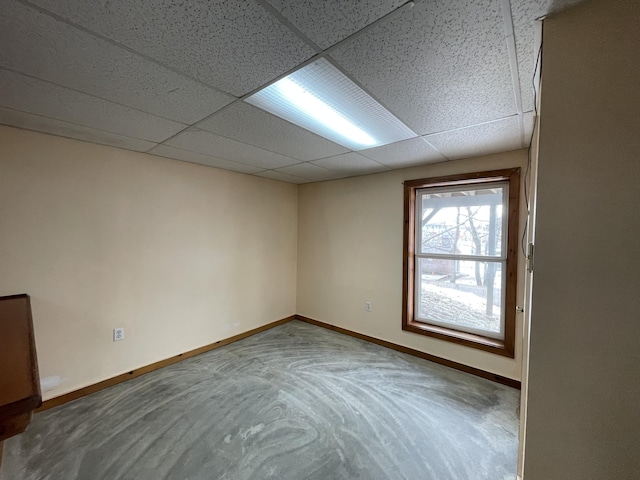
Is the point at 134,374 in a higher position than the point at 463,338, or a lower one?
lower

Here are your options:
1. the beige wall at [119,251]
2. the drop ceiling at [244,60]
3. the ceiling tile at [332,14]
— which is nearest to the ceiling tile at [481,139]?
the drop ceiling at [244,60]

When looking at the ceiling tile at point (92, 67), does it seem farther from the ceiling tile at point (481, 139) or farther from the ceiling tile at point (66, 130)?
the ceiling tile at point (481, 139)

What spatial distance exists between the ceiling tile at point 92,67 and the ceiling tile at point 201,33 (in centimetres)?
10

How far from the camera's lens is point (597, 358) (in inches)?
36.0

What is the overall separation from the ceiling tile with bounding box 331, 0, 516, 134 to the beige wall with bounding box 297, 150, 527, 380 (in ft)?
4.57

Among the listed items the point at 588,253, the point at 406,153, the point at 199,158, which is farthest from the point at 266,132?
the point at 588,253

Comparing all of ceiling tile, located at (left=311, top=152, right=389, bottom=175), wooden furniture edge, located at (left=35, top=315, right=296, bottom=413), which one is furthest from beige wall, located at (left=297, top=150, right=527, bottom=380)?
wooden furniture edge, located at (left=35, top=315, right=296, bottom=413)

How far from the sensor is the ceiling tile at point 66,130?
6.11 feet

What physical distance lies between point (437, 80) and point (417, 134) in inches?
30.7

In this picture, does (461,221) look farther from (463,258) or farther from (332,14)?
(332,14)

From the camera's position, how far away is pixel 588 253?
93 cm

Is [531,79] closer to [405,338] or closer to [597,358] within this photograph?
[597,358]

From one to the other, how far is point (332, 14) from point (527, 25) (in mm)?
778

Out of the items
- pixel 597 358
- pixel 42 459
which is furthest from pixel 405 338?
pixel 42 459
